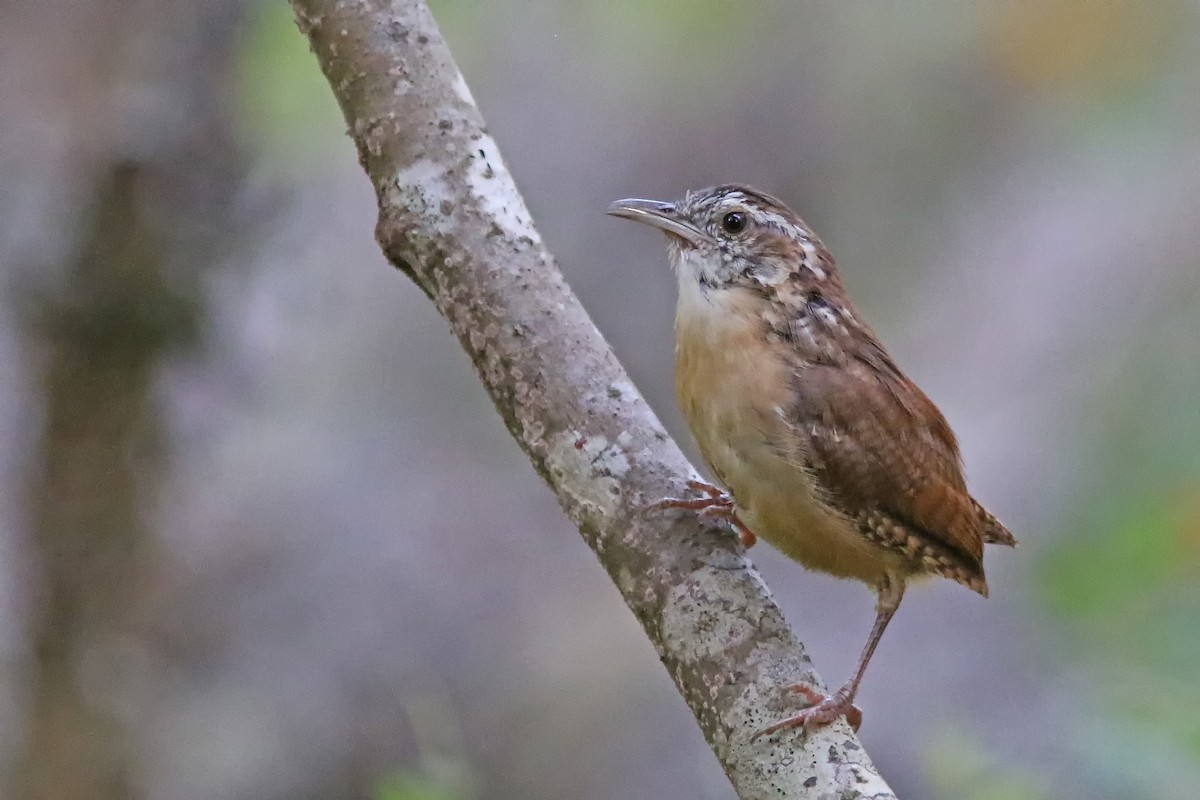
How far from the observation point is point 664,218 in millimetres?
2732

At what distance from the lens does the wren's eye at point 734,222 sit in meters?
2.68

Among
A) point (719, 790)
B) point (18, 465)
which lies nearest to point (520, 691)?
point (719, 790)

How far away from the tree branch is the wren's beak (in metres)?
0.51

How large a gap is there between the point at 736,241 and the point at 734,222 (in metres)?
0.06

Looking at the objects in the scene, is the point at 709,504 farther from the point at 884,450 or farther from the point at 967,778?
the point at 967,778

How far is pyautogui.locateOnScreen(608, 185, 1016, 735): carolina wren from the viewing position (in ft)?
7.79

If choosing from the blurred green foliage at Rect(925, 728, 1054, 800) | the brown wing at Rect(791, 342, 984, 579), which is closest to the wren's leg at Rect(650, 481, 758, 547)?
the brown wing at Rect(791, 342, 984, 579)

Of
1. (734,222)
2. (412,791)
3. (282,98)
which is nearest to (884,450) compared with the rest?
(734,222)

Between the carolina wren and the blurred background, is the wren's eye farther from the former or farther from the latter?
the blurred background

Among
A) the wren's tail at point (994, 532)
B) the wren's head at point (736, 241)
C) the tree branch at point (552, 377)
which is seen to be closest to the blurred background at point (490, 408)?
the wren's tail at point (994, 532)

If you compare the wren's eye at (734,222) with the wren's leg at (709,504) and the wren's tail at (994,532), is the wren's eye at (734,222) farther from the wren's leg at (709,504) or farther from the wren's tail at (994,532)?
the wren's tail at (994,532)

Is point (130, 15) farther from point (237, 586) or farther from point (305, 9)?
point (237, 586)

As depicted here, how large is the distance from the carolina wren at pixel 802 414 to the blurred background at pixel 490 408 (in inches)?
22.3

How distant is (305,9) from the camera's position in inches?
91.0
